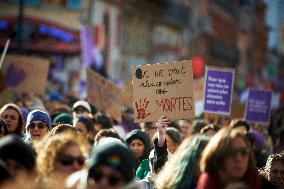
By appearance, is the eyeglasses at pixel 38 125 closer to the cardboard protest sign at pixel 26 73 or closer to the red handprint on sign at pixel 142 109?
the red handprint on sign at pixel 142 109

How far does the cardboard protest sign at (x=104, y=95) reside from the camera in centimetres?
1300

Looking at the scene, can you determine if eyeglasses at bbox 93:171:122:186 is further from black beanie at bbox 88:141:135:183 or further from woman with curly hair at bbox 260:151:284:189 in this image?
woman with curly hair at bbox 260:151:284:189

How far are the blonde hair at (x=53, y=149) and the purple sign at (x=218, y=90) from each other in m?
6.96

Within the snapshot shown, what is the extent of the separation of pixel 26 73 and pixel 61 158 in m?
9.66


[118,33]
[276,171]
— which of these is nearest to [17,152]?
[276,171]

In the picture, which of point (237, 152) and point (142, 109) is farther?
point (142, 109)

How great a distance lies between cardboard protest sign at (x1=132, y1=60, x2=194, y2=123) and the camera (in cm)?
838

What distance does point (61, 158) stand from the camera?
5.34 metres

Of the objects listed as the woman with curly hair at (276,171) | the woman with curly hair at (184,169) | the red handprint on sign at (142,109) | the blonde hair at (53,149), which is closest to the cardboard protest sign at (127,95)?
the red handprint on sign at (142,109)

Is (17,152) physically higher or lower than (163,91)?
lower

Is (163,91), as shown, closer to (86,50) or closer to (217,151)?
(217,151)

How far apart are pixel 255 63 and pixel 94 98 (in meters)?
94.5

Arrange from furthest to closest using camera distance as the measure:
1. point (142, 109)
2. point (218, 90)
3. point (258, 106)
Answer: point (258, 106), point (218, 90), point (142, 109)

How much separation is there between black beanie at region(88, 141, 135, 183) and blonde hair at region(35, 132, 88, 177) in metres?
0.33
